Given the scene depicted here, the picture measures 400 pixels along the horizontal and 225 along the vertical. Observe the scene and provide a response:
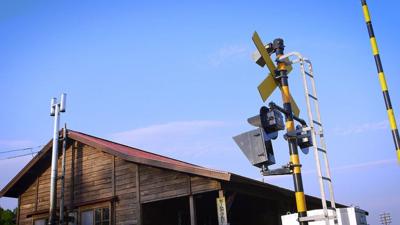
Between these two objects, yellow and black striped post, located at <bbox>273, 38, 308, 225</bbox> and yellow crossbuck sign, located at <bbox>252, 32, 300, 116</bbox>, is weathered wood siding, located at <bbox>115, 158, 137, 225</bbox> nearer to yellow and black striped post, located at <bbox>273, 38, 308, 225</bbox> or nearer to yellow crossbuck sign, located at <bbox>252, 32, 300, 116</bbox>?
yellow crossbuck sign, located at <bbox>252, 32, 300, 116</bbox>

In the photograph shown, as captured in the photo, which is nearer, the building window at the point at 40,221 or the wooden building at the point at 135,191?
the wooden building at the point at 135,191

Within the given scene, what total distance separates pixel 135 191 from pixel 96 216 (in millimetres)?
2093

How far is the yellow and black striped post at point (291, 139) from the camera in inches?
180

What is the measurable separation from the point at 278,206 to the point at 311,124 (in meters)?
11.1

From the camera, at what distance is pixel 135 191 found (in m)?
13.9

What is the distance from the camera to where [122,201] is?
46.4 feet

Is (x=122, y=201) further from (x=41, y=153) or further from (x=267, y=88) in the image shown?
(x=267, y=88)

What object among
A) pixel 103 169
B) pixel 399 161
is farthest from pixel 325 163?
pixel 103 169

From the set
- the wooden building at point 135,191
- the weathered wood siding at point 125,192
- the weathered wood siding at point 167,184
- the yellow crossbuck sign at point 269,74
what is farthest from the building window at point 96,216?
the yellow crossbuck sign at point 269,74

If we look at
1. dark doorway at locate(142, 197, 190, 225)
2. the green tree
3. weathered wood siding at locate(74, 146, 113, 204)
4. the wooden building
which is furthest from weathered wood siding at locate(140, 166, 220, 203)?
the green tree

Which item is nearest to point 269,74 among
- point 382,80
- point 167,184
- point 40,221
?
point 382,80

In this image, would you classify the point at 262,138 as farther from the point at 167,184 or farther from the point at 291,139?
the point at 167,184

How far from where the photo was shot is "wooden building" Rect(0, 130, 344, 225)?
12508 mm

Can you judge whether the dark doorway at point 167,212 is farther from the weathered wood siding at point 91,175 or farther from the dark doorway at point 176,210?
the weathered wood siding at point 91,175
